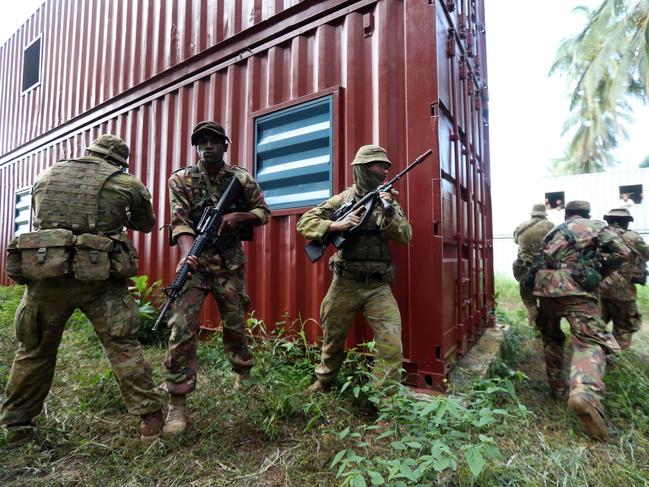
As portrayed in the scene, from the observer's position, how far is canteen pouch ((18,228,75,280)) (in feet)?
6.06

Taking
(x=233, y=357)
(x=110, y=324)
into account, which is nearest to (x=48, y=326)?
(x=110, y=324)

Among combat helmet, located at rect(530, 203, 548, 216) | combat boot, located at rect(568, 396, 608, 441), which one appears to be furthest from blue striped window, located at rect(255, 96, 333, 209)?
combat helmet, located at rect(530, 203, 548, 216)

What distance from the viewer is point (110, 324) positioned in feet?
6.48

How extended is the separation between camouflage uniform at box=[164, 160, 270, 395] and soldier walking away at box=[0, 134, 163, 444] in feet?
0.80

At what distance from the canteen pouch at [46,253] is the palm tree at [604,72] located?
16570 mm

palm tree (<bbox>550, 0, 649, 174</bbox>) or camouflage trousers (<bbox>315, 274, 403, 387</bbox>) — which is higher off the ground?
palm tree (<bbox>550, 0, 649, 174</bbox>)

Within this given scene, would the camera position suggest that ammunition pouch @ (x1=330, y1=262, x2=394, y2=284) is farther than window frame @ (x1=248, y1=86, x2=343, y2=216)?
No

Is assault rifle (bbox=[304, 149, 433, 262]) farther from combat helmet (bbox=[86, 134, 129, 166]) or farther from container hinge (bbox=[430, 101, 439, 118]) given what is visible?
combat helmet (bbox=[86, 134, 129, 166])

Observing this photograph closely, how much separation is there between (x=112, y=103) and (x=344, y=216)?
188 inches

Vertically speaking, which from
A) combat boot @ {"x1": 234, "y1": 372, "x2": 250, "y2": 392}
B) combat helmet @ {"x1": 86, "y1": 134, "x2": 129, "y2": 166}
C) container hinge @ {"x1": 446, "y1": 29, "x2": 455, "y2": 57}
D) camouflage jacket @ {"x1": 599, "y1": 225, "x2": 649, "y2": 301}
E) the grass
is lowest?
the grass

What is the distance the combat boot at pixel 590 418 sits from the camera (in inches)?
85.1

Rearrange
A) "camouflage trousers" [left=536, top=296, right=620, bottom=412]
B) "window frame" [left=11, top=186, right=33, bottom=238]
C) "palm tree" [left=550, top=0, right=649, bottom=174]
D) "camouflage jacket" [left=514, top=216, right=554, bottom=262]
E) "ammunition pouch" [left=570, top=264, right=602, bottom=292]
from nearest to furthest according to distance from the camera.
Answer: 1. "camouflage trousers" [left=536, top=296, right=620, bottom=412]
2. "ammunition pouch" [left=570, top=264, right=602, bottom=292]
3. "camouflage jacket" [left=514, top=216, right=554, bottom=262]
4. "window frame" [left=11, top=186, right=33, bottom=238]
5. "palm tree" [left=550, top=0, right=649, bottom=174]

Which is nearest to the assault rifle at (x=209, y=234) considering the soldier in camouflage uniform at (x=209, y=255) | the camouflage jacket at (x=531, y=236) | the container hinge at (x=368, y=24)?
the soldier in camouflage uniform at (x=209, y=255)

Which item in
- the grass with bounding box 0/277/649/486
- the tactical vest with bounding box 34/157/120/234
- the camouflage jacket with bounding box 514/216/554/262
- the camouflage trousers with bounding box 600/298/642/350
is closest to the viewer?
the grass with bounding box 0/277/649/486
